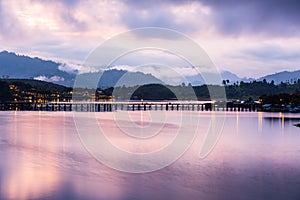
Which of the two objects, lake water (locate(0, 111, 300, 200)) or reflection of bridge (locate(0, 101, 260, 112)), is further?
reflection of bridge (locate(0, 101, 260, 112))

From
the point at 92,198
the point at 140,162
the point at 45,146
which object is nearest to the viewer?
the point at 92,198

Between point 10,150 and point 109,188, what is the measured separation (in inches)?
445

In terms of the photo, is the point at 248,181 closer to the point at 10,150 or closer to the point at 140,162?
the point at 140,162

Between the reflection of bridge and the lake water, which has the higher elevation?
the reflection of bridge

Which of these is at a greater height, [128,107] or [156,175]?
[128,107]

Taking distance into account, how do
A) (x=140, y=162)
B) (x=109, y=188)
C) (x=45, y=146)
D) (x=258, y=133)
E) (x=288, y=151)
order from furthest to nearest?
(x=258, y=133) → (x=45, y=146) → (x=288, y=151) → (x=140, y=162) → (x=109, y=188)

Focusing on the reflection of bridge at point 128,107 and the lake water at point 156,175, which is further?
the reflection of bridge at point 128,107

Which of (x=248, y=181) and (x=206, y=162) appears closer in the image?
(x=248, y=181)

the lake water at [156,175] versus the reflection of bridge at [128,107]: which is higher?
the reflection of bridge at [128,107]

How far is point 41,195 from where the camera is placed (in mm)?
11758

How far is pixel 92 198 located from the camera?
11469mm

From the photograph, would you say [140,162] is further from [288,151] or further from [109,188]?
[288,151]

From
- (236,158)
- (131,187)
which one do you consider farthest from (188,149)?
(131,187)

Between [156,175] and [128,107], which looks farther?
[128,107]
